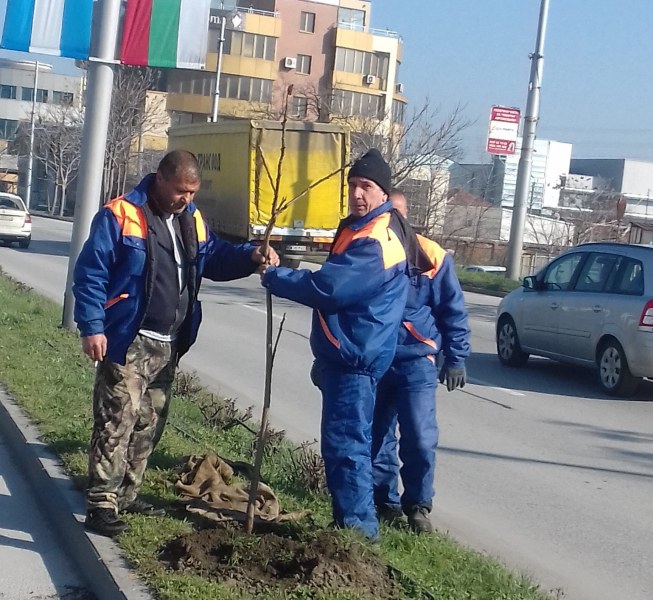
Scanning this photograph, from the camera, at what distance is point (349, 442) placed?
17.4 feet

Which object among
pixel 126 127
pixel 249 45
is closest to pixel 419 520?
pixel 126 127

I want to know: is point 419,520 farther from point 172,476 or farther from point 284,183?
point 284,183

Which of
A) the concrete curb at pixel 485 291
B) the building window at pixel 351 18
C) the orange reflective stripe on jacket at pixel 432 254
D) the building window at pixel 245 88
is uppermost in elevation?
the building window at pixel 351 18

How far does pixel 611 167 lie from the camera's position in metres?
122

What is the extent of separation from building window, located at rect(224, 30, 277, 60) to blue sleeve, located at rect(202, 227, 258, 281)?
251 feet

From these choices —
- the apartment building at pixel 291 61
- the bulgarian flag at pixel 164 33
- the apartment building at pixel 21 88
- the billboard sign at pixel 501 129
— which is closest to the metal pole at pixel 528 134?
the billboard sign at pixel 501 129

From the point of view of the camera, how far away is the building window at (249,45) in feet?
269

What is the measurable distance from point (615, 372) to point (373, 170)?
7.96 metres

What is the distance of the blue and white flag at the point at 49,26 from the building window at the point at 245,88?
232 feet

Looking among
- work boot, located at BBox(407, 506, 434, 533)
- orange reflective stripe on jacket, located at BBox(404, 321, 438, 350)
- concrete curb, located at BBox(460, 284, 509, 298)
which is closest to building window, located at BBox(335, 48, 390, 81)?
concrete curb, located at BBox(460, 284, 509, 298)

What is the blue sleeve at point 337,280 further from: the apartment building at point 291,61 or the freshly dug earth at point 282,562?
the apartment building at point 291,61

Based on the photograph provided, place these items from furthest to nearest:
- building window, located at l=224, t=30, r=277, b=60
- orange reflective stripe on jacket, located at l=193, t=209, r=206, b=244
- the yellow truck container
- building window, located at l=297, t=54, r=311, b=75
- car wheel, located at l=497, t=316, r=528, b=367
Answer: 1. building window, located at l=297, t=54, r=311, b=75
2. building window, located at l=224, t=30, r=277, b=60
3. the yellow truck container
4. car wheel, located at l=497, t=316, r=528, b=367
5. orange reflective stripe on jacket, located at l=193, t=209, r=206, b=244

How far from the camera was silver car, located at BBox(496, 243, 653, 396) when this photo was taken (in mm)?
12344

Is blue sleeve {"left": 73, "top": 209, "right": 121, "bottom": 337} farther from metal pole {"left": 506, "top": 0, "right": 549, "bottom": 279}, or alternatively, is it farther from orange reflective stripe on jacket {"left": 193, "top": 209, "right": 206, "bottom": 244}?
metal pole {"left": 506, "top": 0, "right": 549, "bottom": 279}
